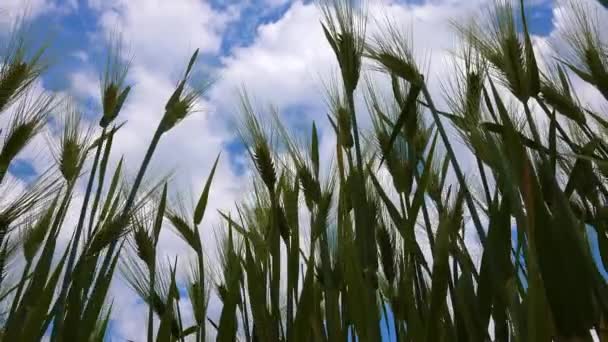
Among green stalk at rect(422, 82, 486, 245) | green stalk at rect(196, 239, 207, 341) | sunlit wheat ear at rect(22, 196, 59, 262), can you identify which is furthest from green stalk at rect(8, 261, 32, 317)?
green stalk at rect(422, 82, 486, 245)

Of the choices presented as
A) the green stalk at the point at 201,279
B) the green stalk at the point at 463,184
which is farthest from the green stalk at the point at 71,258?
the green stalk at the point at 463,184

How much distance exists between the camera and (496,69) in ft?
4.20

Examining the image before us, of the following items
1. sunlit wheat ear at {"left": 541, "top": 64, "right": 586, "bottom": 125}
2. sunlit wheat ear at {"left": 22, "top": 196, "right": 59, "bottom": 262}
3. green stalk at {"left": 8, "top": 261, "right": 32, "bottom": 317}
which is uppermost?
sunlit wheat ear at {"left": 541, "top": 64, "right": 586, "bottom": 125}

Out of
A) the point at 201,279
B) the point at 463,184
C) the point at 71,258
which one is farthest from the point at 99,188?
the point at 463,184

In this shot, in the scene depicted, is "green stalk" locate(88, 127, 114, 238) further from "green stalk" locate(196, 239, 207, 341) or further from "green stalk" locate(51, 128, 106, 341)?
"green stalk" locate(196, 239, 207, 341)

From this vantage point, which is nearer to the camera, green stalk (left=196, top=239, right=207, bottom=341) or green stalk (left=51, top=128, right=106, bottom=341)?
green stalk (left=51, top=128, right=106, bottom=341)

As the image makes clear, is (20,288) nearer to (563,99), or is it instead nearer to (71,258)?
(71,258)

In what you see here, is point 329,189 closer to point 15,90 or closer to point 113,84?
point 113,84

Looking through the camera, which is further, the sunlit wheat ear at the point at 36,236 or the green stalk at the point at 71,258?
the sunlit wheat ear at the point at 36,236

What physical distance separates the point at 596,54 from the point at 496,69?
179 millimetres

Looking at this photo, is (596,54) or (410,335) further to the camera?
(596,54)

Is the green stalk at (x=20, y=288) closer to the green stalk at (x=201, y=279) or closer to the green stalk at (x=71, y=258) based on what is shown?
the green stalk at (x=71, y=258)

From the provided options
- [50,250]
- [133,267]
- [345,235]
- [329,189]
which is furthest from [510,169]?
[133,267]

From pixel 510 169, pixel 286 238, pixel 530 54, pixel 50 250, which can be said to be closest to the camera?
pixel 510 169
